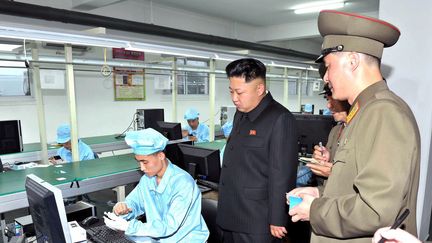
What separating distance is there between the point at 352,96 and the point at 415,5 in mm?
1364

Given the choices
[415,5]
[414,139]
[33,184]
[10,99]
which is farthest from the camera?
[10,99]

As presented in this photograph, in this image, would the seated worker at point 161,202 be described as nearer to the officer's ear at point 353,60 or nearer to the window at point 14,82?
the officer's ear at point 353,60

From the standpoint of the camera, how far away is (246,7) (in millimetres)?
5281

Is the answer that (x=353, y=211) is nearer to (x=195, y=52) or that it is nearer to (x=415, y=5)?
(x=415, y=5)

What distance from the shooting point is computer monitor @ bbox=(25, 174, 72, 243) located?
107 cm

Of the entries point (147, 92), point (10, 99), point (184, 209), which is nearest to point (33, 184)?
point (184, 209)

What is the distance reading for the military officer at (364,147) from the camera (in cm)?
80

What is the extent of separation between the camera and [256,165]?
1615 millimetres

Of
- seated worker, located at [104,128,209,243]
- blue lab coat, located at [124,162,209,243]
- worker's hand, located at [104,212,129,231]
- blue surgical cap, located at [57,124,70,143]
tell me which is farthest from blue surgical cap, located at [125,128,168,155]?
blue surgical cap, located at [57,124,70,143]

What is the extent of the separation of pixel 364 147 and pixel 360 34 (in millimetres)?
367

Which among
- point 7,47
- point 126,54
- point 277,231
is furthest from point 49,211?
point 126,54

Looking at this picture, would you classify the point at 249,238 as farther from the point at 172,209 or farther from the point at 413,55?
the point at 413,55

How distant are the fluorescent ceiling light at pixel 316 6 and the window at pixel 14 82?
4752mm

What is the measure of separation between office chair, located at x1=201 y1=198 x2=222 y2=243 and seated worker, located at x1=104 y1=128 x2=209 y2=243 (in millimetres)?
123
